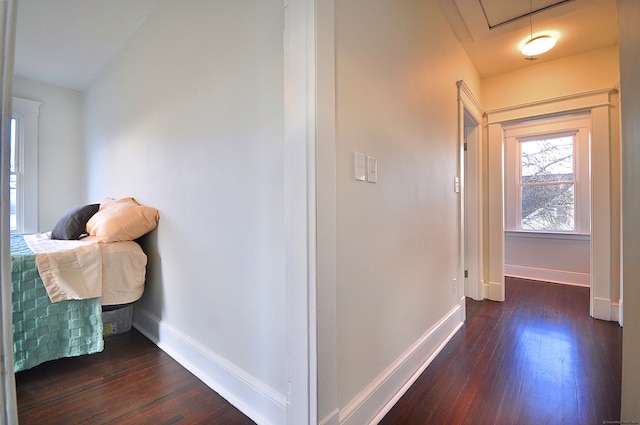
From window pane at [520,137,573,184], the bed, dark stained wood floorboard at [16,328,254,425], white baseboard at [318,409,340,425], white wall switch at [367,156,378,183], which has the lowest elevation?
dark stained wood floorboard at [16,328,254,425]

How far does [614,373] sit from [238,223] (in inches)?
97.1

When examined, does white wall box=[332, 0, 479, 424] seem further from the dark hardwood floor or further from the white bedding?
the white bedding

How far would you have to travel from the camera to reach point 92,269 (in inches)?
71.9

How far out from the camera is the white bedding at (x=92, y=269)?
1695mm

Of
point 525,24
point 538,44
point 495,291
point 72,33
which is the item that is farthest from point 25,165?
point 495,291

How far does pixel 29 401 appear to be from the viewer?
1.48m

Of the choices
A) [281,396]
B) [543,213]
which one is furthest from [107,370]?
[543,213]

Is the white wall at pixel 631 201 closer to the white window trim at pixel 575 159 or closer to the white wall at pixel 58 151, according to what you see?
the white window trim at pixel 575 159

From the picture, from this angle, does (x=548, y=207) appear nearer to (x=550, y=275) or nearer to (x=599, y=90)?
(x=550, y=275)

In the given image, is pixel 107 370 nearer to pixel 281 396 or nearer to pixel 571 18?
pixel 281 396

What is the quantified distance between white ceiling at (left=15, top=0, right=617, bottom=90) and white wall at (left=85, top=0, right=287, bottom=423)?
0.81 feet

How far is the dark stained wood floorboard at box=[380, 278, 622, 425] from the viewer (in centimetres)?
139

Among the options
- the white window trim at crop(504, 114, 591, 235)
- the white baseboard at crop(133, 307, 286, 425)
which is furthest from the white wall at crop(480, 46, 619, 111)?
the white baseboard at crop(133, 307, 286, 425)

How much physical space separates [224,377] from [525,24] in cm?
345
